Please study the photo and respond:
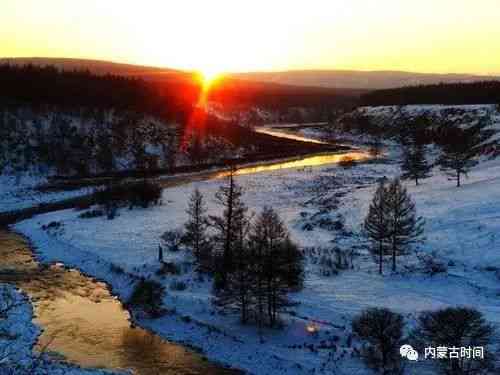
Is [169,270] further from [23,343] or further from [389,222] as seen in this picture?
[389,222]

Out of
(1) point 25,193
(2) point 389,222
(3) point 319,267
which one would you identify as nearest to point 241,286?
(3) point 319,267

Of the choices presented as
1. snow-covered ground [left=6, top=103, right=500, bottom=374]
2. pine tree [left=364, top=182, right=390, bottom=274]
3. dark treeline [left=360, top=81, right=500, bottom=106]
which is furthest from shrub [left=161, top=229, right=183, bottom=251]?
dark treeline [left=360, top=81, right=500, bottom=106]

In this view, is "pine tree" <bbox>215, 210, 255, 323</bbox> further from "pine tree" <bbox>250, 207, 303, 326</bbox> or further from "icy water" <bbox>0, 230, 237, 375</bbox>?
"icy water" <bbox>0, 230, 237, 375</bbox>

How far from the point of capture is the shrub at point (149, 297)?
26.9 metres

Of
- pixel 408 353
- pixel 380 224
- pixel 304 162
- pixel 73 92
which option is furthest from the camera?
pixel 73 92

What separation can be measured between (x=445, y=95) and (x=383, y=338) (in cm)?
14437

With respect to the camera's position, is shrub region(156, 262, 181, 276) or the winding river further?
shrub region(156, 262, 181, 276)

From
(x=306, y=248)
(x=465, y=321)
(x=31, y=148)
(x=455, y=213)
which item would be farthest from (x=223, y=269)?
(x=31, y=148)

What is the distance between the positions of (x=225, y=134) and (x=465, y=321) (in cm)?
9590

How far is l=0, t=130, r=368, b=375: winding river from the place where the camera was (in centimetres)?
2141

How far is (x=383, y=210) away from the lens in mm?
31609

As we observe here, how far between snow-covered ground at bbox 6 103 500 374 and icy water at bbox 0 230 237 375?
3.42ft

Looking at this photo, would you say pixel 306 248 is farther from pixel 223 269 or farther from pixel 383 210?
pixel 223 269

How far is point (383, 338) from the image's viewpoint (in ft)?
61.5
